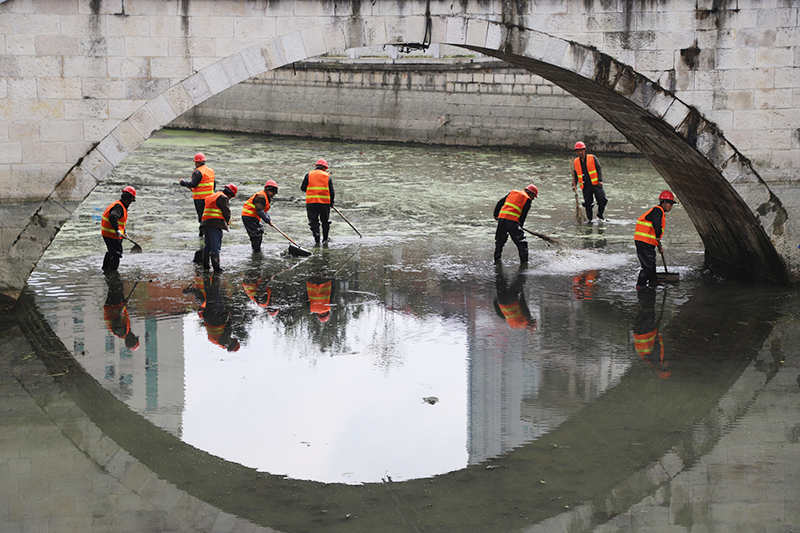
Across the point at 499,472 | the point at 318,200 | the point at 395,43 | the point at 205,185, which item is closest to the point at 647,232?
the point at 395,43

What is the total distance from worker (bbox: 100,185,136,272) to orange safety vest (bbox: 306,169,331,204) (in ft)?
9.19

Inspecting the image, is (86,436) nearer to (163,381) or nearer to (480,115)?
(163,381)

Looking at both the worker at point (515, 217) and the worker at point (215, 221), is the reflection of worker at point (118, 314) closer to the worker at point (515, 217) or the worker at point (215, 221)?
the worker at point (215, 221)

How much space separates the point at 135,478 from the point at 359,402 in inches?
73.7

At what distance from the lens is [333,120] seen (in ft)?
97.8

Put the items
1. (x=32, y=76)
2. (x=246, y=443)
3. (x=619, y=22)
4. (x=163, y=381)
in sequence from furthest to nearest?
1. (x=619, y=22)
2. (x=32, y=76)
3. (x=163, y=381)
4. (x=246, y=443)

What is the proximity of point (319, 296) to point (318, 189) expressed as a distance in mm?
3245

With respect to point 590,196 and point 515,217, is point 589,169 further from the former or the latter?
point 515,217

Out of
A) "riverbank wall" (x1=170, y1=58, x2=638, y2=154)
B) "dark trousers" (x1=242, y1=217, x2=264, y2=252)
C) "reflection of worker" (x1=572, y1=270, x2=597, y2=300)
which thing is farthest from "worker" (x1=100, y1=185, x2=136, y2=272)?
"riverbank wall" (x1=170, y1=58, x2=638, y2=154)

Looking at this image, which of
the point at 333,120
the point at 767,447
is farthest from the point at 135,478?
the point at 333,120

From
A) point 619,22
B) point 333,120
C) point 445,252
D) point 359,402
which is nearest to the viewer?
point 359,402

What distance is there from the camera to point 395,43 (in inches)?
372

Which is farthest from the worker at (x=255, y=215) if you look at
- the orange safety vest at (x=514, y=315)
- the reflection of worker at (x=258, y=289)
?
the orange safety vest at (x=514, y=315)

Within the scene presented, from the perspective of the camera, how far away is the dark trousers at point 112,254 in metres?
10.9
